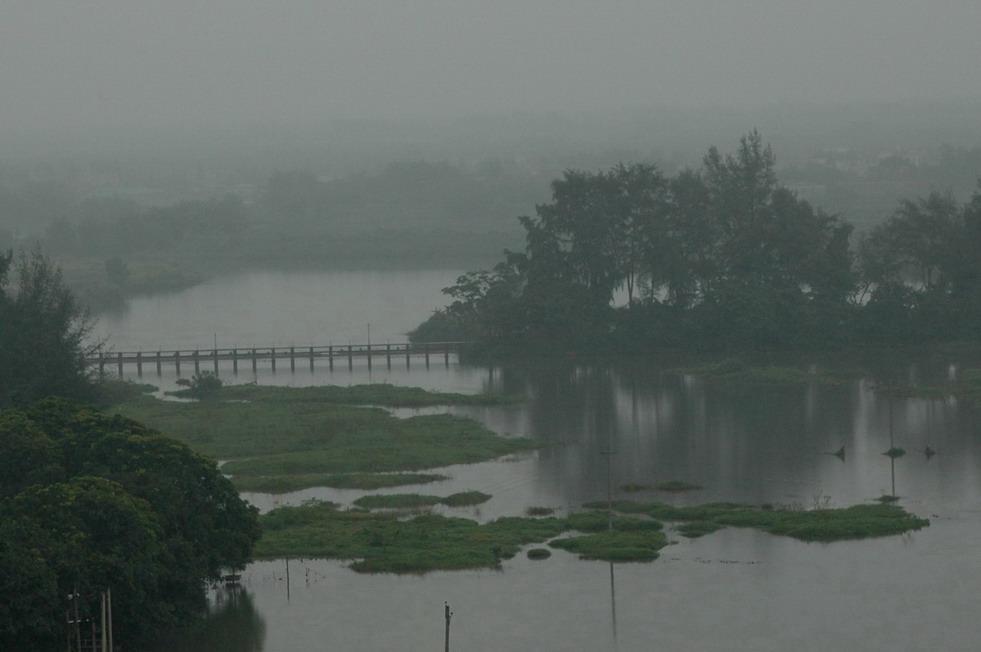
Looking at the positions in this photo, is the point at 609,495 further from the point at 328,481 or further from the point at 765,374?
the point at 765,374

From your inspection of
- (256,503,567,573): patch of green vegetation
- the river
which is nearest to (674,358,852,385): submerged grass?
the river

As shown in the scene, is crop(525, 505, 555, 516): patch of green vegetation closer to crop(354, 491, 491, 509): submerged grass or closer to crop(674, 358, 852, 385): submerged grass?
crop(354, 491, 491, 509): submerged grass

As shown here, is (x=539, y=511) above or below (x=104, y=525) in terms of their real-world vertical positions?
below

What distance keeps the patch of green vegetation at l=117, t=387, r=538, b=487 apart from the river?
877mm

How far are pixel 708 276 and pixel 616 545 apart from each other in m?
19.4

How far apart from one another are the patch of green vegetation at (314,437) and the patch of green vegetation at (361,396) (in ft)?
2.11

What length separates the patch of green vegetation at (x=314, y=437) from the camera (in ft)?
85.4

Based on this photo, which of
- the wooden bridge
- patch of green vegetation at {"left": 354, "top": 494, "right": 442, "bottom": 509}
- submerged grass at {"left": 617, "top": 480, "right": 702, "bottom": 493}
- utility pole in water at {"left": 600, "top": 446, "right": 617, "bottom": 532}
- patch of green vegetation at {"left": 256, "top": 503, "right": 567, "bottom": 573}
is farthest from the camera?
the wooden bridge

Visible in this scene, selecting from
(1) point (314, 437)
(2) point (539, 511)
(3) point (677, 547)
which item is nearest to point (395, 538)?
(2) point (539, 511)

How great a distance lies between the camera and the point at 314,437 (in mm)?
28047

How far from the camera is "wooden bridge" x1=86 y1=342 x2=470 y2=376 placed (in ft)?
122

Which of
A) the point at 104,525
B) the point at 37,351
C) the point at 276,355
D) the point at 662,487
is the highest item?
the point at 37,351

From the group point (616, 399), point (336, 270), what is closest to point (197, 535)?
point (616, 399)

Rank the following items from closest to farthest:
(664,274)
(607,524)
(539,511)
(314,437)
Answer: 1. (607,524)
2. (539,511)
3. (314,437)
4. (664,274)
